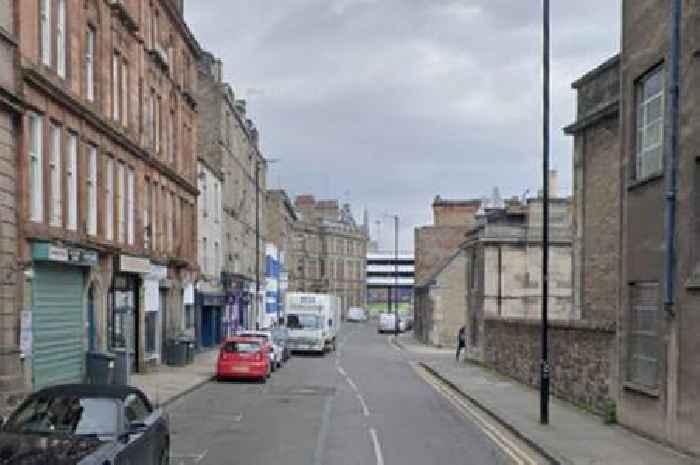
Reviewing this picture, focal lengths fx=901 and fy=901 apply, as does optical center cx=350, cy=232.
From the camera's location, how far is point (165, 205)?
3691 cm

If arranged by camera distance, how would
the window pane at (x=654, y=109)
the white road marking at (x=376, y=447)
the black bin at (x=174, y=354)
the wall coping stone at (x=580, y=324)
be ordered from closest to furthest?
the white road marking at (x=376, y=447), the window pane at (x=654, y=109), the wall coping stone at (x=580, y=324), the black bin at (x=174, y=354)

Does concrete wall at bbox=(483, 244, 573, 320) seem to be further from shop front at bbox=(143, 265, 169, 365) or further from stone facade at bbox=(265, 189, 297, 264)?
stone facade at bbox=(265, 189, 297, 264)

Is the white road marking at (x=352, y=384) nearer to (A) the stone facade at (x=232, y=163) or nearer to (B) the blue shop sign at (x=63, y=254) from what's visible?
(B) the blue shop sign at (x=63, y=254)

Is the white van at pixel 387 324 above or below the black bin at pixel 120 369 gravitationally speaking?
below

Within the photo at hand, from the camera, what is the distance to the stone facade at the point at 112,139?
21188 mm

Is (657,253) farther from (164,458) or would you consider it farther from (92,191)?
(92,191)

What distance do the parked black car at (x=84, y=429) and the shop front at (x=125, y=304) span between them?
14928mm

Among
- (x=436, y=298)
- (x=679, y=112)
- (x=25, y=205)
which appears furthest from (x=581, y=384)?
(x=436, y=298)

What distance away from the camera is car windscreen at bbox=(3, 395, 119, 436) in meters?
10.1

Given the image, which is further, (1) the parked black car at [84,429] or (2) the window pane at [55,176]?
(2) the window pane at [55,176]

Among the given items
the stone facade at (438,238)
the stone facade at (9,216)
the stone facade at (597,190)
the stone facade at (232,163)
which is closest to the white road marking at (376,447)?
the stone facade at (9,216)

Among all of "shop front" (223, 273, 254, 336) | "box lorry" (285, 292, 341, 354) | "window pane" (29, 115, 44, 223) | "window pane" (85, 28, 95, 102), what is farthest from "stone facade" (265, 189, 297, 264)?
"window pane" (29, 115, 44, 223)

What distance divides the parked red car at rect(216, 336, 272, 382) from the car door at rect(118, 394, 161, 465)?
18169 millimetres

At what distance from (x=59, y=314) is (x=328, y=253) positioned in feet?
377
